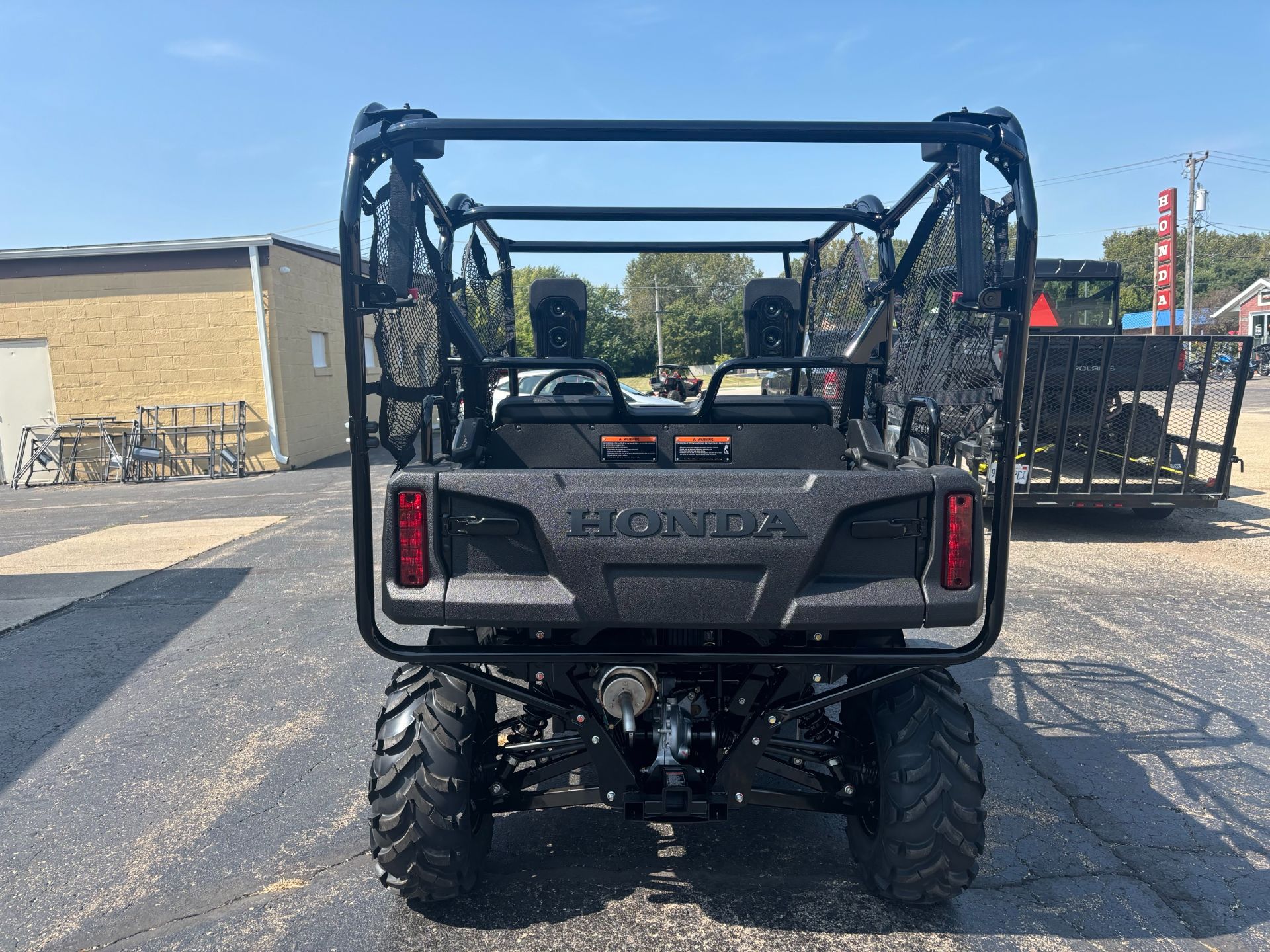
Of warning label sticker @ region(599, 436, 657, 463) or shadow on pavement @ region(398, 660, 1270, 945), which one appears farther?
warning label sticker @ region(599, 436, 657, 463)

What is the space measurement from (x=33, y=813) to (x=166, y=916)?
119cm

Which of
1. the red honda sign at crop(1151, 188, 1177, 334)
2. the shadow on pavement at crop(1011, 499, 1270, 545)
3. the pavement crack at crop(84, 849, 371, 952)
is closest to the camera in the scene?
the pavement crack at crop(84, 849, 371, 952)

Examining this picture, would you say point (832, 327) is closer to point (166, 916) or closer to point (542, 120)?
point (542, 120)

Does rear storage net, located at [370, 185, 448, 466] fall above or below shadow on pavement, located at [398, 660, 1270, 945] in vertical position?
above

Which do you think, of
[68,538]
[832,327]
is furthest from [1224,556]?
[68,538]

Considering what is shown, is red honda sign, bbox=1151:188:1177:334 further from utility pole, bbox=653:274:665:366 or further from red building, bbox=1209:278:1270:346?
red building, bbox=1209:278:1270:346

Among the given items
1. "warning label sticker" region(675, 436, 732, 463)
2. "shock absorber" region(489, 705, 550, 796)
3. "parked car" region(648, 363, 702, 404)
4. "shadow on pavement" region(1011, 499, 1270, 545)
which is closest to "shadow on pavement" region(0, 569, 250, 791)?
"shock absorber" region(489, 705, 550, 796)

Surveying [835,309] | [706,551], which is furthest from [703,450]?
[835,309]

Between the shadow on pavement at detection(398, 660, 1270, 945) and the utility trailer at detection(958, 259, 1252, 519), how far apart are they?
15.3 ft

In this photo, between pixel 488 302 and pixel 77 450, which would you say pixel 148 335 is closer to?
pixel 77 450

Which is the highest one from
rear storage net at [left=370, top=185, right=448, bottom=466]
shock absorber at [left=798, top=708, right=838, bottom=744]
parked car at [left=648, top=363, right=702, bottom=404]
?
rear storage net at [left=370, top=185, right=448, bottom=466]

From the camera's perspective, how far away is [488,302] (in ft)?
14.8

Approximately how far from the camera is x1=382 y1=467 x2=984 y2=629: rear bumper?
244 centimetres

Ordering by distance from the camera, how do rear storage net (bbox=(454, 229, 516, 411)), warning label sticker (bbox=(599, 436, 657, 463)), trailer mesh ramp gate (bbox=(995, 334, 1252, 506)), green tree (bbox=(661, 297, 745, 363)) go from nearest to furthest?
warning label sticker (bbox=(599, 436, 657, 463))
rear storage net (bbox=(454, 229, 516, 411))
green tree (bbox=(661, 297, 745, 363))
trailer mesh ramp gate (bbox=(995, 334, 1252, 506))
